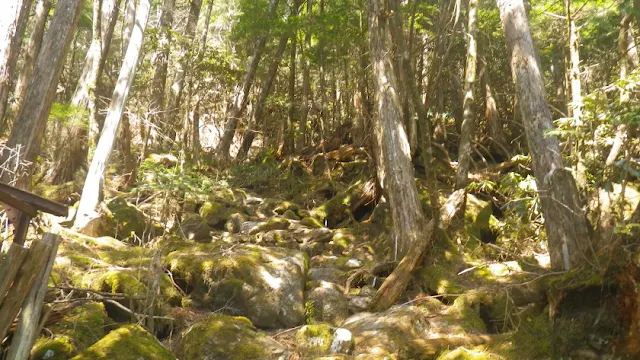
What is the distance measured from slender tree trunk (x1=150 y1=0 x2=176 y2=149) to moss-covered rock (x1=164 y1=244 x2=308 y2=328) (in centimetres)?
759

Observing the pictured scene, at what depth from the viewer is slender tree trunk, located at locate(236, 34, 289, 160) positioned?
1834 centimetres

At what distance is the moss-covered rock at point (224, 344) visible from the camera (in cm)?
638

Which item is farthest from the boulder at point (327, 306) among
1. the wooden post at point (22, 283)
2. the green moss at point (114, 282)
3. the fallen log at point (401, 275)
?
the wooden post at point (22, 283)

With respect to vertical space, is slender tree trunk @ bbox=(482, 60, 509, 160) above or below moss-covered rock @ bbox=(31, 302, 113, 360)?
above

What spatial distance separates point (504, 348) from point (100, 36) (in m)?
13.1

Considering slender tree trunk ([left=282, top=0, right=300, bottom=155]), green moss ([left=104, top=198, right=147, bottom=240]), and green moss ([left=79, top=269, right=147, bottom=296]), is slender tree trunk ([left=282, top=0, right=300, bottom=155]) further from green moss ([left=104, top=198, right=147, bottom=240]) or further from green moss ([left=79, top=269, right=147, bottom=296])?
green moss ([left=79, top=269, right=147, bottom=296])

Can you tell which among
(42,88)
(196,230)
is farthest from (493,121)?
(42,88)

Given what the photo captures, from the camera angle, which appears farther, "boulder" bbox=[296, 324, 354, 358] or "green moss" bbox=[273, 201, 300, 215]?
"green moss" bbox=[273, 201, 300, 215]

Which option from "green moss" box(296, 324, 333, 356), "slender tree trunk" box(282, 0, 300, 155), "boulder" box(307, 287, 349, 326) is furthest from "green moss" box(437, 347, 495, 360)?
"slender tree trunk" box(282, 0, 300, 155)

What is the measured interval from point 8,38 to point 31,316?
4861 mm

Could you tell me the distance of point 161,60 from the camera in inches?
667

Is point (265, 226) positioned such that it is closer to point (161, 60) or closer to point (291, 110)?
point (161, 60)

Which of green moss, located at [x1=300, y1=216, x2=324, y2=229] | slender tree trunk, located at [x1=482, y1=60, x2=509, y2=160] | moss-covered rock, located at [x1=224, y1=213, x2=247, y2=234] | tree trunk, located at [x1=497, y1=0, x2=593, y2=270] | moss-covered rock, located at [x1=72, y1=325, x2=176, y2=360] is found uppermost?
slender tree trunk, located at [x1=482, y1=60, x2=509, y2=160]

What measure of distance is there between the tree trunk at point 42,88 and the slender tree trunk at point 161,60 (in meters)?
5.81
